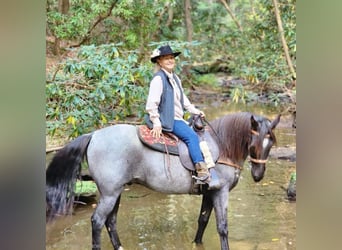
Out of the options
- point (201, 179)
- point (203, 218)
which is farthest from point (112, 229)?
point (201, 179)

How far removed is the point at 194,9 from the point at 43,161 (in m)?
14.6

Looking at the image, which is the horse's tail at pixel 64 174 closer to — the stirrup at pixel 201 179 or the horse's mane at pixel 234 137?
the stirrup at pixel 201 179

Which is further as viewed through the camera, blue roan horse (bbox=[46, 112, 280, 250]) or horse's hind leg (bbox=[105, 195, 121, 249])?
horse's hind leg (bbox=[105, 195, 121, 249])

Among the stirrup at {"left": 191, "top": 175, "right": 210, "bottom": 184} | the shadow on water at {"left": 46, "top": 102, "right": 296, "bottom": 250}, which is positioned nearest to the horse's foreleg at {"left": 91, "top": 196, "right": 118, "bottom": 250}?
the shadow on water at {"left": 46, "top": 102, "right": 296, "bottom": 250}

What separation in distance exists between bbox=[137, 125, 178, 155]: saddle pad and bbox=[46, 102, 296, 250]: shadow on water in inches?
40.3

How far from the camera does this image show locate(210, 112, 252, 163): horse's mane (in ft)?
12.6

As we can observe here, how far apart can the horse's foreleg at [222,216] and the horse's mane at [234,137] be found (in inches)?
13.9

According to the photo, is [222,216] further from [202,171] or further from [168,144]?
[168,144]

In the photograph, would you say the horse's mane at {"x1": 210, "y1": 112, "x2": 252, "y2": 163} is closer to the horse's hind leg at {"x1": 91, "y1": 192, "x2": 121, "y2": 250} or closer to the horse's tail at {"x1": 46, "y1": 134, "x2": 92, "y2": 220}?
the horse's hind leg at {"x1": 91, "y1": 192, "x2": 121, "y2": 250}

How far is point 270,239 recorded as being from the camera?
4.24m

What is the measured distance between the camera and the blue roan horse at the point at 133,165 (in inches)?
144

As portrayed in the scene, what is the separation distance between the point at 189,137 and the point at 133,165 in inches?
21.6

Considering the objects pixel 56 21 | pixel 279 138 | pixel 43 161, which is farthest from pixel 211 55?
pixel 43 161
